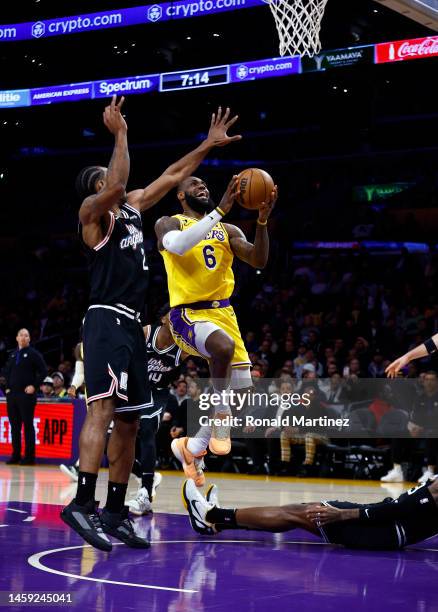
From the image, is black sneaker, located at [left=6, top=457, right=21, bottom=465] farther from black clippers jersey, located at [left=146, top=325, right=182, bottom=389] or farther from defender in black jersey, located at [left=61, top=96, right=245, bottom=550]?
defender in black jersey, located at [left=61, top=96, right=245, bottom=550]

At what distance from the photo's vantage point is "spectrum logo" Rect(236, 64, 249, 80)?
694 inches

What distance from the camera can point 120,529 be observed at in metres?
5.34

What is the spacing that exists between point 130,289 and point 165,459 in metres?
8.43

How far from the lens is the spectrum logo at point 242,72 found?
1762 cm

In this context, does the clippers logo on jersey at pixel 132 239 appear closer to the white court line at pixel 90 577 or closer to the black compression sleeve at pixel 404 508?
the white court line at pixel 90 577

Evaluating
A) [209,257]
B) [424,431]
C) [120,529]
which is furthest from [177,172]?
[424,431]

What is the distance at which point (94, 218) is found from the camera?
5156 mm

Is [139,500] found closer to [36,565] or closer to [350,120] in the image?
[36,565]

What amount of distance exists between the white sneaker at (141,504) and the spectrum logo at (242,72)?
12105mm

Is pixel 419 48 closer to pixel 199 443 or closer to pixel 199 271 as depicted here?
A: pixel 199 271

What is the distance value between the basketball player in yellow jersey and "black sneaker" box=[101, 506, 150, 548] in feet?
4.22

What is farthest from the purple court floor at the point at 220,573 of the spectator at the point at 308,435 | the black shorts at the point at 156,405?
the spectator at the point at 308,435

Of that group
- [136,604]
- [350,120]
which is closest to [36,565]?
[136,604]

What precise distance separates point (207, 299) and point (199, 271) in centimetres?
23
